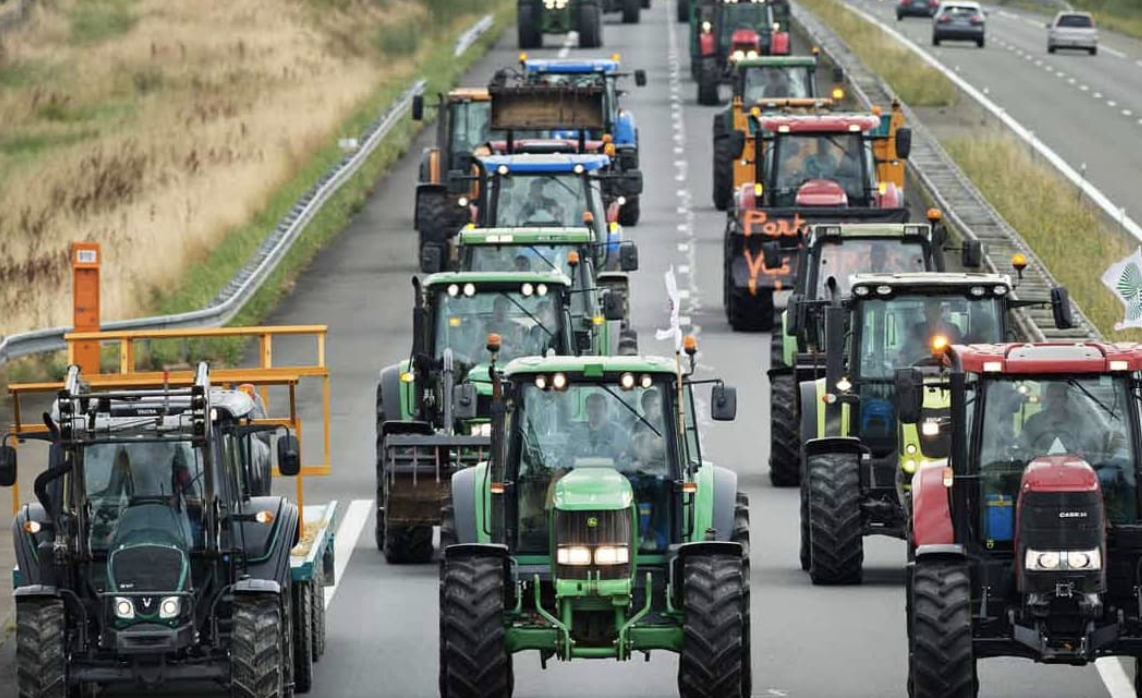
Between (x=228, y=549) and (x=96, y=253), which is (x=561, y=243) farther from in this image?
(x=228, y=549)

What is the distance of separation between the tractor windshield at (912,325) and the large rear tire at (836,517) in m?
1.52

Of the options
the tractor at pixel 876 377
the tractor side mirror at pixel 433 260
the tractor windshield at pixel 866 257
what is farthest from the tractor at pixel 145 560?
the tractor side mirror at pixel 433 260

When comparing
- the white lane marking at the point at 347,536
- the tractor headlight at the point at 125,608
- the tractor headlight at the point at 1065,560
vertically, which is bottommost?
the white lane marking at the point at 347,536

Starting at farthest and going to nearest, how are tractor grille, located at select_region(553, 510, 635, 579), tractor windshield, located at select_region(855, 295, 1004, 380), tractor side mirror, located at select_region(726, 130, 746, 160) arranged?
1. tractor side mirror, located at select_region(726, 130, 746, 160)
2. tractor windshield, located at select_region(855, 295, 1004, 380)
3. tractor grille, located at select_region(553, 510, 635, 579)

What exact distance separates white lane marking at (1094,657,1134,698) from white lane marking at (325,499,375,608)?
18.2 ft

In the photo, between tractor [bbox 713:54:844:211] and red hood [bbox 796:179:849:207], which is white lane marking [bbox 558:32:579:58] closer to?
tractor [bbox 713:54:844:211]

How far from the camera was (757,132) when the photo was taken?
37.4m

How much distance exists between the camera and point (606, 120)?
145 feet

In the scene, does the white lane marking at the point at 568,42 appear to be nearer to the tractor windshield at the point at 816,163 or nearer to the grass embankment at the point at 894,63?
the grass embankment at the point at 894,63

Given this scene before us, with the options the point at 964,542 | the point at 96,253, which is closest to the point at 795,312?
the point at 96,253

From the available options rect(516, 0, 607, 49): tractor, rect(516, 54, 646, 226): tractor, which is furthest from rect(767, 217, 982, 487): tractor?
rect(516, 0, 607, 49): tractor

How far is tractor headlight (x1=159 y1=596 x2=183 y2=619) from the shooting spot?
17.2m

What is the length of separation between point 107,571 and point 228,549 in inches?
28.6

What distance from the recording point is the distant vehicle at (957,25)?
8531 centimetres
